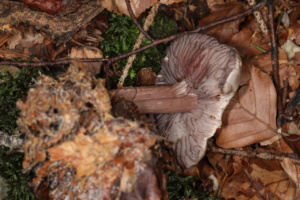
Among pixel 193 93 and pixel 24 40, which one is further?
pixel 24 40

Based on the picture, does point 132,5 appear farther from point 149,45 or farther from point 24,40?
point 24,40

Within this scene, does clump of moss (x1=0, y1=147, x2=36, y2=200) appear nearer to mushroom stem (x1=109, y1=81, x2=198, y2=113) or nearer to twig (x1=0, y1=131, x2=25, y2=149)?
twig (x1=0, y1=131, x2=25, y2=149)

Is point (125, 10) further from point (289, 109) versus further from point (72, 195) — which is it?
point (289, 109)

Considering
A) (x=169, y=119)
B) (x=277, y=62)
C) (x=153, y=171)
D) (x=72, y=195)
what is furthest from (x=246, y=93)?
(x=72, y=195)

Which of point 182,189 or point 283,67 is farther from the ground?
point 283,67

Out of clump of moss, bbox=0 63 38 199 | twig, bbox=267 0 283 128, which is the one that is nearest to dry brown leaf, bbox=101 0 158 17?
clump of moss, bbox=0 63 38 199

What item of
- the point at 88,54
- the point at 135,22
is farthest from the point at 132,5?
the point at 88,54
